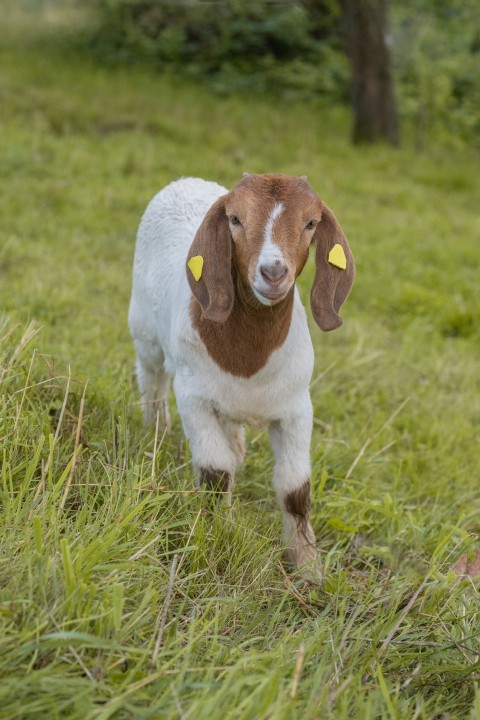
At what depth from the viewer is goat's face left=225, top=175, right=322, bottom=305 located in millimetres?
2732

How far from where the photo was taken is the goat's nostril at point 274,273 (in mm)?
2705

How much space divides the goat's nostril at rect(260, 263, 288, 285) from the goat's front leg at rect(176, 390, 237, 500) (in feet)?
2.22

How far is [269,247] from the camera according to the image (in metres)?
2.78

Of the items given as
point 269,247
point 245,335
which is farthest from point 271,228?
Result: point 245,335

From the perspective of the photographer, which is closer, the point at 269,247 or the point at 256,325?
the point at 269,247

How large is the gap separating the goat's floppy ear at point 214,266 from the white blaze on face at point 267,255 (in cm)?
22

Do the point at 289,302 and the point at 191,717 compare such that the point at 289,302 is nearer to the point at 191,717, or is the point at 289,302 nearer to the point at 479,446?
the point at 191,717

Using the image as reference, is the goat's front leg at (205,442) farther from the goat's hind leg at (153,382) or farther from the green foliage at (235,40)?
the green foliage at (235,40)

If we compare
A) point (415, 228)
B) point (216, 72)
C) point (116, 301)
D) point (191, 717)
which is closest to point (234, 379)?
point (191, 717)

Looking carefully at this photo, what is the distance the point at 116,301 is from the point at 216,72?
8.57 metres

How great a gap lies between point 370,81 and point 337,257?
26.4 ft

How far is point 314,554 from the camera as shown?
3.35 meters

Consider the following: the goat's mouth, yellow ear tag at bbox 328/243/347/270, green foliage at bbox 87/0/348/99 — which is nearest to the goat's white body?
yellow ear tag at bbox 328/243/347/270

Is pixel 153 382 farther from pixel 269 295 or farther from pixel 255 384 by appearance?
pixel 269 295
